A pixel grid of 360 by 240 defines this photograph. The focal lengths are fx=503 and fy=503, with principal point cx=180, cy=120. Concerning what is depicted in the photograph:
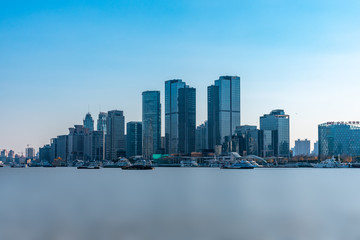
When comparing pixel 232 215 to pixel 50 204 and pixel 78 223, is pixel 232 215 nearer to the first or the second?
pixel 78 223

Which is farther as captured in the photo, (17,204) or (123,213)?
(17,204)

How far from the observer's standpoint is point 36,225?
5797cm

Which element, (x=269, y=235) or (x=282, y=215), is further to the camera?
(x=282, y=215)

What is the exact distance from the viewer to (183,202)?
8688 cm

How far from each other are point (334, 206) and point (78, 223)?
42.0m

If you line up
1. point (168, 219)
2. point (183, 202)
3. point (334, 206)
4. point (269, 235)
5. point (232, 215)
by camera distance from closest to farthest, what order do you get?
point (269, 235), point (168, 219), point (232, 215), point (334, 206), point (183, 202)

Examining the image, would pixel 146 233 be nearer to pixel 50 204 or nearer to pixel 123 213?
pixel 123 213

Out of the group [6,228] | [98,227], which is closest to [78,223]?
[98,227]

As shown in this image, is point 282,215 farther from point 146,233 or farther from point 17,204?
point 17,204

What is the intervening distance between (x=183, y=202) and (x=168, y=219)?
927 inches

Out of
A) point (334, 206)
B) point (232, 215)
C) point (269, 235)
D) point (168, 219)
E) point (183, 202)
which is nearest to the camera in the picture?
point (269, 235)

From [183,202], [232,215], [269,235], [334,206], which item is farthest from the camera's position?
[183,202]

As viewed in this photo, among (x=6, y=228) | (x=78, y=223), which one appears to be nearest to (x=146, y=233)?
(x=78, y=223)

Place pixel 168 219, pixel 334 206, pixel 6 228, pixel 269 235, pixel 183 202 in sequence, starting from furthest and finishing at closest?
pixel 183 202 < pixel 334 206 < pixel 168 219 < pixel 6 228 < pixel 269 235
